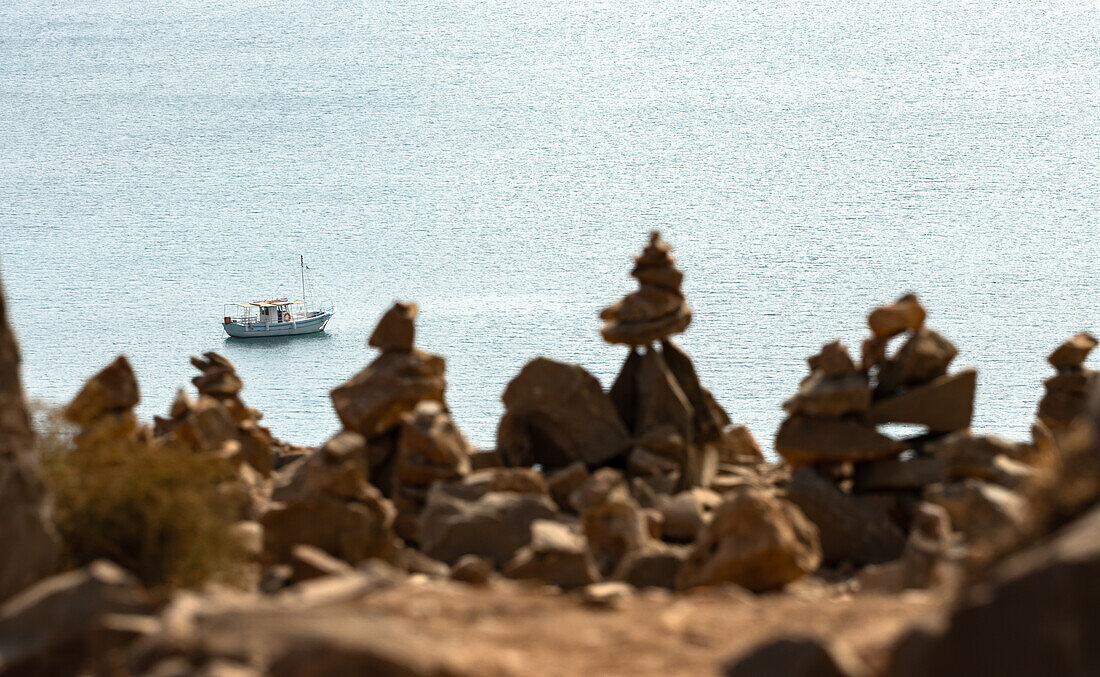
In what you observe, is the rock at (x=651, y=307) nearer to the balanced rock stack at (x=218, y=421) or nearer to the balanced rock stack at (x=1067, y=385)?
the balanced rock stack at (x=1067, y=385)

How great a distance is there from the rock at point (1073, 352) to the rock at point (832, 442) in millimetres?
2736

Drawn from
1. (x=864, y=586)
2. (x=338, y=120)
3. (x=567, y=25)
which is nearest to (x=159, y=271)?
(x=338, y=120)

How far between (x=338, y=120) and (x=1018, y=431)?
97.4ft

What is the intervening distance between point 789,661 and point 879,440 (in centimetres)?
811

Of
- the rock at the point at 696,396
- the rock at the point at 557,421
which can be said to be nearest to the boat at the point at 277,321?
the rock at the point at 557,421

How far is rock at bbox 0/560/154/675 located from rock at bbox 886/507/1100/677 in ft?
12.1

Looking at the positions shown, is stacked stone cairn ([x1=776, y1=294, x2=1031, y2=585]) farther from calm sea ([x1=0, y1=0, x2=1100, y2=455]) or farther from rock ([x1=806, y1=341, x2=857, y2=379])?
calm sea ([x1=0, y1=0, x2=1100, y2=455])

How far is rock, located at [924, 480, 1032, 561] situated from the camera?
19.1 ft

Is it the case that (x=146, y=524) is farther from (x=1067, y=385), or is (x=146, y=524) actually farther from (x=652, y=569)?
(x=1067, y=385)

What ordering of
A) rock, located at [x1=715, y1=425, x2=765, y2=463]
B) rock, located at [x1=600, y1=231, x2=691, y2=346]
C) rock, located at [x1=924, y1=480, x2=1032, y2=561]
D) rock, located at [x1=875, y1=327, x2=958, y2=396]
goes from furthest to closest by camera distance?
rock, located at [x1=715, y1=425, x2=765, y2=463] < rock, located at [x1=600, y1=231, x2=691, y2=346] < rock, located at [x1=875, y1=327, x2=958, y2=396] < rock, located at [x1=924, y1=480, x2=1032, y2=561]

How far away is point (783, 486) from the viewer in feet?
46.5

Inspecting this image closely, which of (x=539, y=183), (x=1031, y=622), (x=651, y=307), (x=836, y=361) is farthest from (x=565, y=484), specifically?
(x=539, y=183)

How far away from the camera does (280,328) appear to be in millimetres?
34719

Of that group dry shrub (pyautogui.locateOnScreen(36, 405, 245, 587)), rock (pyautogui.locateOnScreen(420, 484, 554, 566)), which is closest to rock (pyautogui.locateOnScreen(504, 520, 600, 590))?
rock (pyautogui.locateOnScreen(420, 484, 554, 566))
